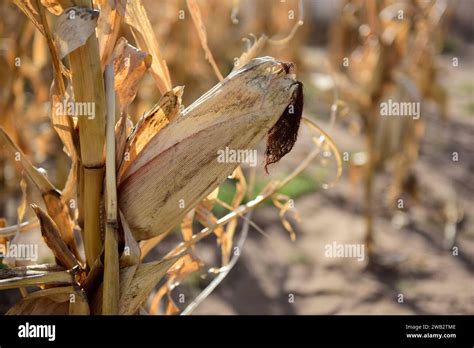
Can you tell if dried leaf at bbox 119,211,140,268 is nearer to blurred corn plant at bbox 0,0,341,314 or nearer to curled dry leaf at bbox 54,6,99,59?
blurred corn plant at bbox 0,0,341,314

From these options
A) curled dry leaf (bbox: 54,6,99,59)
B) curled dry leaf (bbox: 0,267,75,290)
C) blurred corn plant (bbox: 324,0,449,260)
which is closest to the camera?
curled dry leaf (bbox: 54,6,99,59)

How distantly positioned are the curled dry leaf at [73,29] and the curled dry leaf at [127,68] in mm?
107

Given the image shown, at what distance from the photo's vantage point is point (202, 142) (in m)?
0.96

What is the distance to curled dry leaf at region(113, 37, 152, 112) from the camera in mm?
1009

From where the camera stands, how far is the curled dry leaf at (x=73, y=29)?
87 cm

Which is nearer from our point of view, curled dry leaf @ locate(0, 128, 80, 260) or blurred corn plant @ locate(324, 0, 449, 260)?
curled dry leaf @ locate(0, 128, 80, 260)

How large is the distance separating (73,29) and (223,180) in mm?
278

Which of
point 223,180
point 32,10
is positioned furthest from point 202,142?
point 32,10

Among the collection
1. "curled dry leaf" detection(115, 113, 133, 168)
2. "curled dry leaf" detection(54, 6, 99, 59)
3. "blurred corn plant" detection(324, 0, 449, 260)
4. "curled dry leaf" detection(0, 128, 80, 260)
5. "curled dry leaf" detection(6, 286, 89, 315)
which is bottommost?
"curled dry leaf" detection(6, 286, 89, 315)

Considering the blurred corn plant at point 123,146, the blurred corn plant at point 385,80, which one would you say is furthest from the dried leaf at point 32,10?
the blurred corn plant at point 385,80

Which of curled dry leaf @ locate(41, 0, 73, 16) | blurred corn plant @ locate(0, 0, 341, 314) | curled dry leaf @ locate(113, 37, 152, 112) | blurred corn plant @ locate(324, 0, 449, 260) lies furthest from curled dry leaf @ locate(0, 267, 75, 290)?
blurred corn plant @ locate(324, 0, 449, 260)

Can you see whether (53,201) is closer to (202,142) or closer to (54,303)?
(54,303)

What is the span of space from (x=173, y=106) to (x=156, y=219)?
0.15m

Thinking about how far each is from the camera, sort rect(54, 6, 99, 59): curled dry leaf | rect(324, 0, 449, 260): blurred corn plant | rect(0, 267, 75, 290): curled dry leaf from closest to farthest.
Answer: rect(54, 6, 99, 59): curled dry leaf → rect(0, 267, 75, 290): curled dry leaf → rect(324, 0, 449, 260): blurred corn plant
